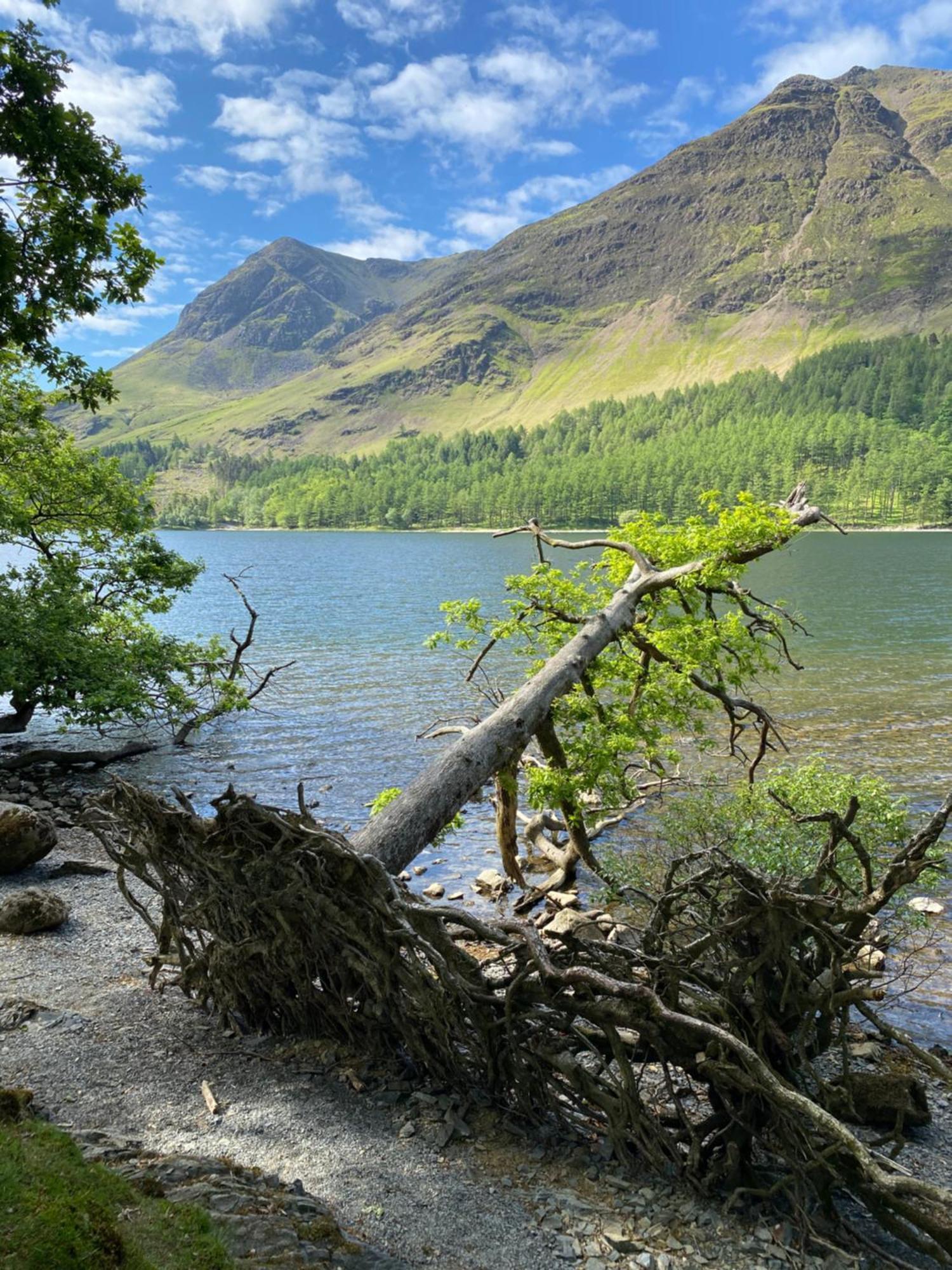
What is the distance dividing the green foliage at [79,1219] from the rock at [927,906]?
13304mm

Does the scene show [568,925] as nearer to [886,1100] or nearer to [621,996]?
[886,1100]

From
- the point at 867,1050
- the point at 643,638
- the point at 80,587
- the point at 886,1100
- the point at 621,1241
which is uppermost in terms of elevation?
the point at 80,587

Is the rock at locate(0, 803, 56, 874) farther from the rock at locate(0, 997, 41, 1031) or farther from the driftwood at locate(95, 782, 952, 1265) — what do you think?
the driftwood at locate(95, 782, 952, 1265)

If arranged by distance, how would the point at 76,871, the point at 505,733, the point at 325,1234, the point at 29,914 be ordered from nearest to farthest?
the point at 325,1234
the point at 505,733
the point at 29,914
the point at 76,871

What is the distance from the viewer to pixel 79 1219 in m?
3.70

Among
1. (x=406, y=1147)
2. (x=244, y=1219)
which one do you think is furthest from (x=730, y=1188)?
(x=244, y=1219)

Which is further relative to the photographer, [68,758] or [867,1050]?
[68,758]

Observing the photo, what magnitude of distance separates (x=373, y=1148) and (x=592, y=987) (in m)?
2.25

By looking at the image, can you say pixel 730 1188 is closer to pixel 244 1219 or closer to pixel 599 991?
pixel 599 991

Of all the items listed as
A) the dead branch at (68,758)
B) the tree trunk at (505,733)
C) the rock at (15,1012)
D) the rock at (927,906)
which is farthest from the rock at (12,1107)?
the dead branch at (68,758)

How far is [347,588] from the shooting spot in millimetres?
82375

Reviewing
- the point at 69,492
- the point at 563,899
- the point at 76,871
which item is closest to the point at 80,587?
the point at 69,492

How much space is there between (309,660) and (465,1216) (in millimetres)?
38500

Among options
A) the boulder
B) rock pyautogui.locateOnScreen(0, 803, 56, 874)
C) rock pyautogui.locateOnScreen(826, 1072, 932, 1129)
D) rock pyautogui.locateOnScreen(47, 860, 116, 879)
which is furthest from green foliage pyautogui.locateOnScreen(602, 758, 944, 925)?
rock pyautogui.locateOnScreen(0, 803, 56, 874)
